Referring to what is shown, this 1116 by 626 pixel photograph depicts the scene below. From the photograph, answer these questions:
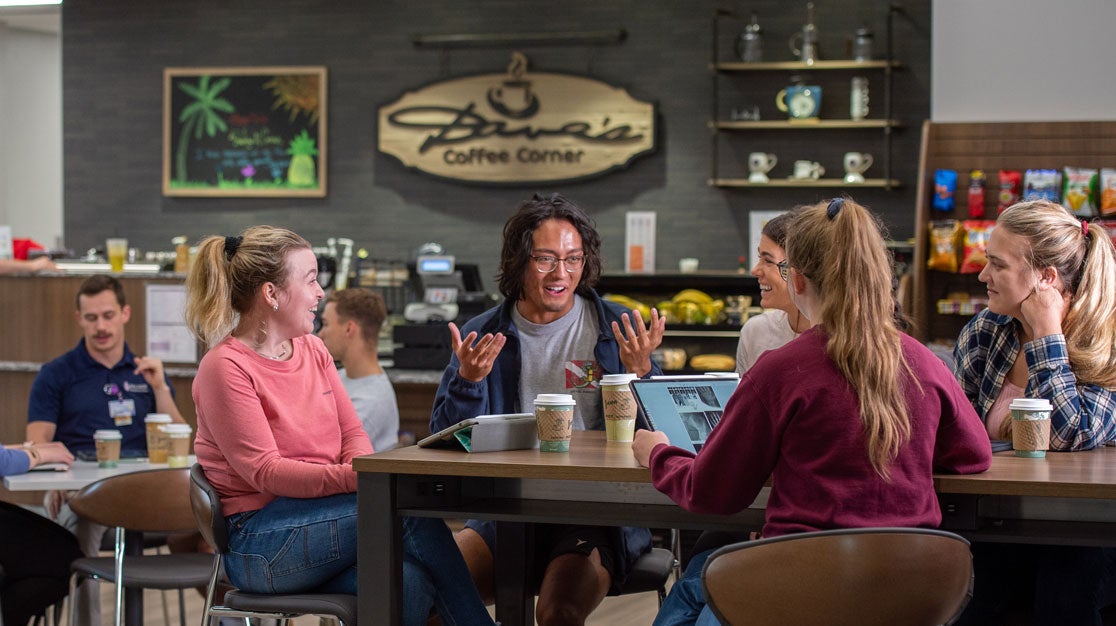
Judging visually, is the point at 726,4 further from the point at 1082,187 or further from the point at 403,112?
the point at 1082,187

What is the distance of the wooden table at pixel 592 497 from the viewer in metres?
2.20

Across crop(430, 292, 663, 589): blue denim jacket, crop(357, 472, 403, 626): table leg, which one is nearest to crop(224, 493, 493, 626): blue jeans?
crop(357, 472, 403, 626): table leg

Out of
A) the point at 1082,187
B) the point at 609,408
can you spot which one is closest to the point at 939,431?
the point at 609,408

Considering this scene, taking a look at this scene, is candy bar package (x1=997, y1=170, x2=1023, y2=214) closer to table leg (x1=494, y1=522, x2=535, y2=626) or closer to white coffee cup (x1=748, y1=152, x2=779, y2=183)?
white coffee cup (x1=748, y1=152, x2=779, y2=183)

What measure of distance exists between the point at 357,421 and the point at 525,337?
515 millimetres

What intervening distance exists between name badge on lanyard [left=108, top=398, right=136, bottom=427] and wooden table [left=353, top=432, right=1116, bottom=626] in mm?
2142

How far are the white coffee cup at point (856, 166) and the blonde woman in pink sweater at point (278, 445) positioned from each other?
16.2 ft

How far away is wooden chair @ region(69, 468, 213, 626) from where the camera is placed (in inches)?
127

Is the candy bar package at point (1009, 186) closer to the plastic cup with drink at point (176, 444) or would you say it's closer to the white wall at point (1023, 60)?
the white wall at point (1023, 60)

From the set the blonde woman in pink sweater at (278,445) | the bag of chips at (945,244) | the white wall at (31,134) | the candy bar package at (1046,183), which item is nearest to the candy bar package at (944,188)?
the bag of chips at (945,244)

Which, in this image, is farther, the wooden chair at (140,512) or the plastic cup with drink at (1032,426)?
the wooden chair at (140,512)

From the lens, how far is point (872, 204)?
7.41m

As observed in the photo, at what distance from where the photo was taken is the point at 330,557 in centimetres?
261

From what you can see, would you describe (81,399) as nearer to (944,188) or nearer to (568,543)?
(568,543)
